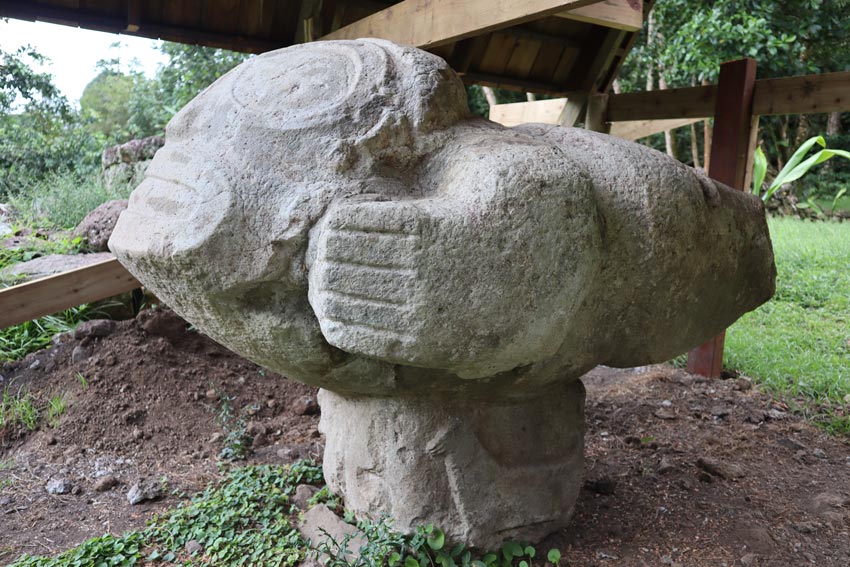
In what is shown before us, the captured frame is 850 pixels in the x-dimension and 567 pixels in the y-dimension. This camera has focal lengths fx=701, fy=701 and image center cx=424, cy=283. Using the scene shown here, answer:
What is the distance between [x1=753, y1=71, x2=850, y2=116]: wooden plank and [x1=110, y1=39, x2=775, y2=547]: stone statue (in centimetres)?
136

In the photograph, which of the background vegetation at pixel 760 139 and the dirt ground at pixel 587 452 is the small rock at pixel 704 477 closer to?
the dirt ground at pixel 587 452

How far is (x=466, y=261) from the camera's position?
1.47 meters

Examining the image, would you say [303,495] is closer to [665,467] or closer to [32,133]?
[665,467]

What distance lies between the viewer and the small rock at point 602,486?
2.52 meters

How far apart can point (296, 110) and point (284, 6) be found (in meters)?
1.98

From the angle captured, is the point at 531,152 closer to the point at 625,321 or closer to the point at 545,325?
the point at 545,325

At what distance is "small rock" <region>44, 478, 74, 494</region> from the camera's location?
267cm

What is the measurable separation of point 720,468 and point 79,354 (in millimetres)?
2998

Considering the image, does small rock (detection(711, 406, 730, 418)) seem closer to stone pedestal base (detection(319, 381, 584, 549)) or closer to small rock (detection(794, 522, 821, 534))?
small rock (detection(794, 522, 821, 534))

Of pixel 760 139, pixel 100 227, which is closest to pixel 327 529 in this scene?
pixel 100 227

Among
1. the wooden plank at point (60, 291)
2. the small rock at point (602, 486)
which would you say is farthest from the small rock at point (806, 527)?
the wooden plank at point (60, 291)

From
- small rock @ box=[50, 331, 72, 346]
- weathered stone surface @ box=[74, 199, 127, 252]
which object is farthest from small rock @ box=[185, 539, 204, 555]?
weathered stone surface @ box=[74, 199, 127, 252]

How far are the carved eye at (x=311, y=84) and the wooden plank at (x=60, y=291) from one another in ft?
5.66

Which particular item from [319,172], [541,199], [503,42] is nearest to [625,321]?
[541,199]
